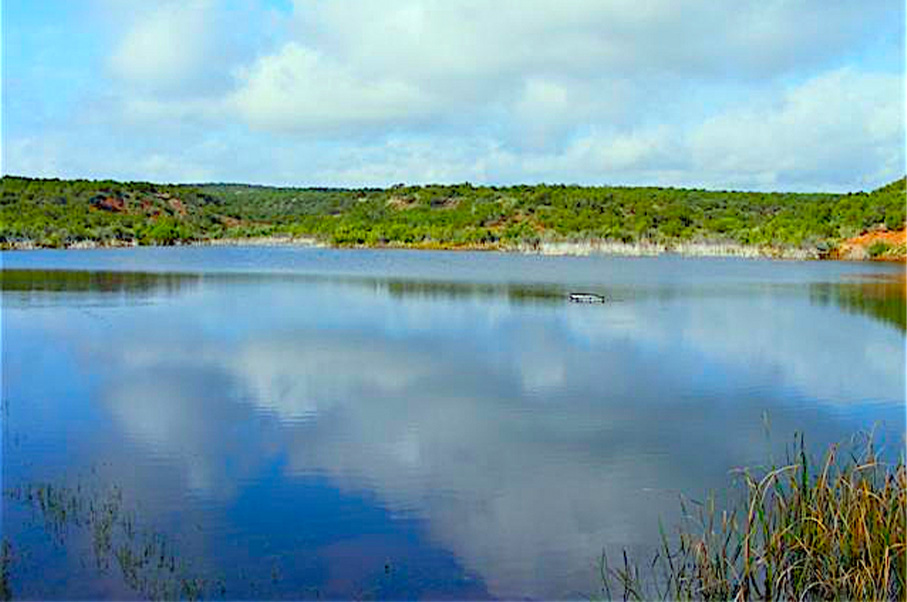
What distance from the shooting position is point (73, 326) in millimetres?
15539

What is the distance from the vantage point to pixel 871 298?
21828 millimetres

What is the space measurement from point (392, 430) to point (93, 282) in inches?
751

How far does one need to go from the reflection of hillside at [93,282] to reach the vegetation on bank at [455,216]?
77.8ft

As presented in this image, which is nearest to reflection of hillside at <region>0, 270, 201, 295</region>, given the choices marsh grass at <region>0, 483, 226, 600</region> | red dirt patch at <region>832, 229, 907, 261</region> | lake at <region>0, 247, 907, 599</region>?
lake at <region>0, 247, 907, 599</region>

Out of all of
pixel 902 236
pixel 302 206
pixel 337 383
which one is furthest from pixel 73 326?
pixel 302 206

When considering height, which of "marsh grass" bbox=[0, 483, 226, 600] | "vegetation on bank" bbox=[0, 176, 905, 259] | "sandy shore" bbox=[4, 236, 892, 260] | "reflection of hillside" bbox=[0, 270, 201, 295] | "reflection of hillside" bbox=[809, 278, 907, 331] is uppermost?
"vegetation on bank" bbox=[0, 176, 905, 259]

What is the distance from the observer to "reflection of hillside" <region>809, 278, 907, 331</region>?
1869 centimetres

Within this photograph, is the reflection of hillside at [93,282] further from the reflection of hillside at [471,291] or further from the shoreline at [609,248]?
the shoreline at [609,248]

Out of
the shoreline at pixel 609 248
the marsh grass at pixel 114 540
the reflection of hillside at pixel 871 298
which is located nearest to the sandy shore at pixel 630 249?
the shoreline at pixel 609 248

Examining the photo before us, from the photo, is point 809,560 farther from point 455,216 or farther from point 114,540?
point 455,216

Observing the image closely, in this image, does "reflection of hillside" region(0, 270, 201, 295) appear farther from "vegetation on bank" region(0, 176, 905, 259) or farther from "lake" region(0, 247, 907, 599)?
"vegetation on bank" region(0, 176, 905, 259)

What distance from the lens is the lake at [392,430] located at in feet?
18.0

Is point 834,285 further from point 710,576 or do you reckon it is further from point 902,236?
point 710,576

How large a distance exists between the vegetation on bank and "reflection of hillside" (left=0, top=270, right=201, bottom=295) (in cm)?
2370
